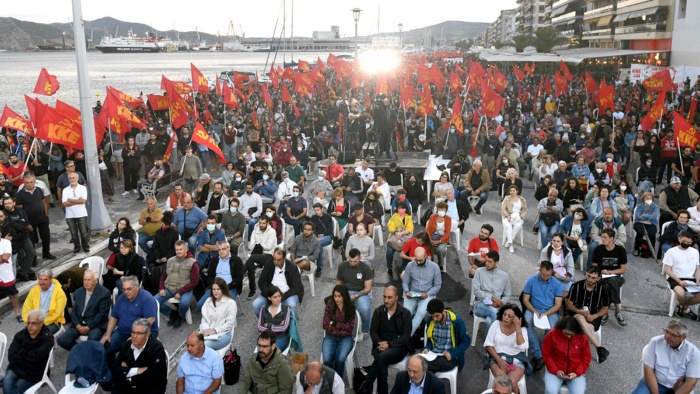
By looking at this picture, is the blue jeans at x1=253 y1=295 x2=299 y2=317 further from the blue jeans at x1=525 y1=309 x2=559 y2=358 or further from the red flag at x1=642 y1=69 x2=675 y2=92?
the red flag at x1=642 y1=69 x2=675 y2=92

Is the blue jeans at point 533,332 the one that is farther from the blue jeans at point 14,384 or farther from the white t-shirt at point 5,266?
the white t-shirt at point 5,266

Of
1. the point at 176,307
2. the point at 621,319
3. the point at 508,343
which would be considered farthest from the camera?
the point at 176,307

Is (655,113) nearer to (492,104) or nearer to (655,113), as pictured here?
(655,113)

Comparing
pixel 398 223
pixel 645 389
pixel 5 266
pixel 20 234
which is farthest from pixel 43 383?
pixel 645 389

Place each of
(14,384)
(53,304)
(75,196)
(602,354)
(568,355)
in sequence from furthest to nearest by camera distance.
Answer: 1. (75,196)
2. (53,304)
3. (602,354)
4. (14,384)
5. (568,355)

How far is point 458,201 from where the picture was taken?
11609 millimetres

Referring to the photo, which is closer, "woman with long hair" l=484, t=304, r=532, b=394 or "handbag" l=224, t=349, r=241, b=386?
"woman with long hair" l=484, t=304, r=532, b=394

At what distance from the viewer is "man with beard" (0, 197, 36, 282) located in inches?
352

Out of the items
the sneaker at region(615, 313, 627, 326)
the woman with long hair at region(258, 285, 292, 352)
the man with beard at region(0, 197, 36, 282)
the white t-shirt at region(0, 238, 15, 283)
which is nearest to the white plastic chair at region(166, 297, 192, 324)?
the woman with long hair at region(258, 285, 292, 352)

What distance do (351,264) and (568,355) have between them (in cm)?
301

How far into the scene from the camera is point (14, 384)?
20.3 ft

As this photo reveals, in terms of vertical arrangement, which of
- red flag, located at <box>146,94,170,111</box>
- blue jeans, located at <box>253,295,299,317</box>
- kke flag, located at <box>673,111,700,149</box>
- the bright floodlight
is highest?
the bright floodlight

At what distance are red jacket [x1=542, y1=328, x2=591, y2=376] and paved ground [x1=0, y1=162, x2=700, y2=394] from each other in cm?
64

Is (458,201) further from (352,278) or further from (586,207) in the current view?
(352,278)
